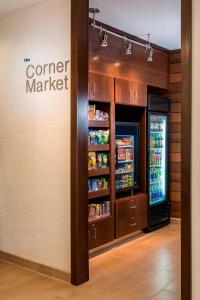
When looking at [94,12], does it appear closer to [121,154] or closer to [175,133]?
[121,154]

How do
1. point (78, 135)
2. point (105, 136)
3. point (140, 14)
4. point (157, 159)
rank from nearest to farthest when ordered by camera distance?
point (78, 135)
point (140, 14)
point (105, 136)
point (157, 159)

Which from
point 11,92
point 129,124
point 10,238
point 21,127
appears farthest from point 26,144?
point 129,124

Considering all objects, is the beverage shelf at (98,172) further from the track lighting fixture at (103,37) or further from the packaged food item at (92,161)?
the track lighting fixture at (103,37)

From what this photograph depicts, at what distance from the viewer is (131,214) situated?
5.11 meters

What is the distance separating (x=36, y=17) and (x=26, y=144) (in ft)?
4.48

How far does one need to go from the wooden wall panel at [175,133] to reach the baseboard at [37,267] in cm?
302

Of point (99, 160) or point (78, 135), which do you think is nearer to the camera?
point (78, 135)

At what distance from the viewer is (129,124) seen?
5.28 metres

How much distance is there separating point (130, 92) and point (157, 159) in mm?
1348

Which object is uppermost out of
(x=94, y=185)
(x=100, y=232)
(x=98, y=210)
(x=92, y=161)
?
(x=92, y=161)

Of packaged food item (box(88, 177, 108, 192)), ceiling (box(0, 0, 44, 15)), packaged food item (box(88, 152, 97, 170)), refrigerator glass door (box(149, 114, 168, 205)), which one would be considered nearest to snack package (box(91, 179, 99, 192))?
packaged food item (box(88, 177, 108, 192))

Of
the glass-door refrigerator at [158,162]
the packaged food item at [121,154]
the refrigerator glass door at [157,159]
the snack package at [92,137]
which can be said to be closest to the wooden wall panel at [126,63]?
the glass-door refrigerator at [158,162]
